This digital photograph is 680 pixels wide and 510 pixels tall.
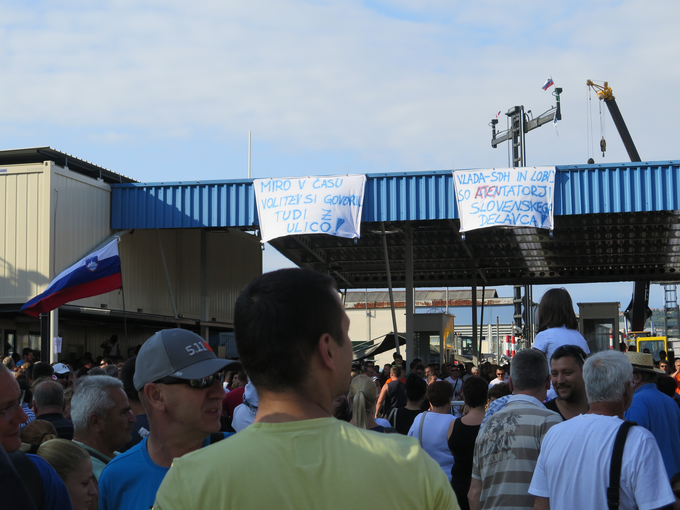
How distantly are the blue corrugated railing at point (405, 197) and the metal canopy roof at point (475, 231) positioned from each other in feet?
0.09

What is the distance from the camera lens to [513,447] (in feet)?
13.9

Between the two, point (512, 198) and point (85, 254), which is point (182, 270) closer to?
point (85, 254)

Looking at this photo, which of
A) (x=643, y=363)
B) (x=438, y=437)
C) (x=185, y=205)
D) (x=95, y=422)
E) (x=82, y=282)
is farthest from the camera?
(x=185, y=205)

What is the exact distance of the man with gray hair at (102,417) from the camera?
12.7 ft

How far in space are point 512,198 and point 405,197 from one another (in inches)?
121

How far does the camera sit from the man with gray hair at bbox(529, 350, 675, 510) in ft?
10.9

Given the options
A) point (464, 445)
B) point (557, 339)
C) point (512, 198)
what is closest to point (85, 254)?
point (512, 198)

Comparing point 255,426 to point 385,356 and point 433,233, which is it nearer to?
point 433,233

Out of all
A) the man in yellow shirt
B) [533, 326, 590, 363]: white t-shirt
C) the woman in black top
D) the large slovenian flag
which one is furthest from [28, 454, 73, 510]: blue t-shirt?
the large slovenian flag

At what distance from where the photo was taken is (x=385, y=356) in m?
62.9

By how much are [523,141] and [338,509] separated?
87.6 ft

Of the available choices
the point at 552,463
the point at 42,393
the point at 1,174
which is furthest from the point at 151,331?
the point at 552,463

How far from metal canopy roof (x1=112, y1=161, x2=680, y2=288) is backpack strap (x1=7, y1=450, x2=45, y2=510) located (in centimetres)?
1616

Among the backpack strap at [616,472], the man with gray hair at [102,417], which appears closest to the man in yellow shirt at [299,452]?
the backpack strap at [616,472]
